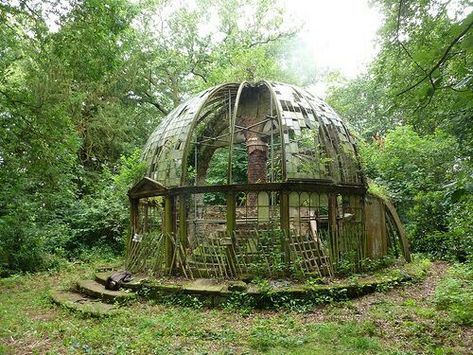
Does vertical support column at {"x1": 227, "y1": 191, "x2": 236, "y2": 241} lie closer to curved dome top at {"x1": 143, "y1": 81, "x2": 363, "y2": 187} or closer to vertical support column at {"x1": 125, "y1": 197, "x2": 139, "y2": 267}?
curved dome top at {"x1": 143, "y1": 81, "x2": 363, "y2": 187}

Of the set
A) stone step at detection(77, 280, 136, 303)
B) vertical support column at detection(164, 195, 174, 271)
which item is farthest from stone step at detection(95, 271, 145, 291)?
vertical support column at detection(164, 195, 174, 271)

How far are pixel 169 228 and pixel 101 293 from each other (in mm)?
2382

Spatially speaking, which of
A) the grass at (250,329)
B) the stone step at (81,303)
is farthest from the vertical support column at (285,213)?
the stone step at (81,303)

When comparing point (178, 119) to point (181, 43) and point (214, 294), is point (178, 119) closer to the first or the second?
point (214, 294)

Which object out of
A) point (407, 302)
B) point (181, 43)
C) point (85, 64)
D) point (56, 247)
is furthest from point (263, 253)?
point (181, 43)

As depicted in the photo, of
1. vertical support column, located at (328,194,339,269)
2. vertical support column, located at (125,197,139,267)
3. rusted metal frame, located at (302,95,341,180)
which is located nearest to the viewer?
vertical support column, located at (328,194,339,269)

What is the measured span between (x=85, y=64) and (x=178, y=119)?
446cm

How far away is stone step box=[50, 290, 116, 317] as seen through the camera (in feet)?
28.2

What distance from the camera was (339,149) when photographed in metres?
11.9

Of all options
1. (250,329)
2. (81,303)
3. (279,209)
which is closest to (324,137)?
(279,209)

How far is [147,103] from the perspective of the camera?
24.8 metres

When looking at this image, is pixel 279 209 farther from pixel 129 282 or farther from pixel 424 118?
pixel 424 118

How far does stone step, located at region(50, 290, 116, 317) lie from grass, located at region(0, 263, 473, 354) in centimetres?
19

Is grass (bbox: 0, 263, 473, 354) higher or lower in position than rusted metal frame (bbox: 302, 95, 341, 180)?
lower
